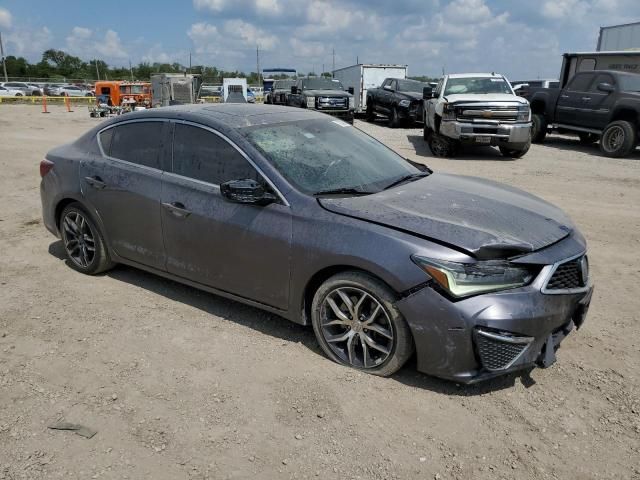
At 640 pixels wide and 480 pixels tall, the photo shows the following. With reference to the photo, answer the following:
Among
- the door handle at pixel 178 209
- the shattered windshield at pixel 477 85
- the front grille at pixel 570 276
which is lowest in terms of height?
the front grille at pixel 570 276

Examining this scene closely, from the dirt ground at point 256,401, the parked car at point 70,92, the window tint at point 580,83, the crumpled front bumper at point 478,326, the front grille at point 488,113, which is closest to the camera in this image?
the dirt ground at point 256,401

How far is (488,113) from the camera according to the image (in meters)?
12.0

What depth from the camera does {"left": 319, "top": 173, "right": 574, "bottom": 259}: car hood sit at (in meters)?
3.04

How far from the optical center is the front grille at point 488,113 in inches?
470

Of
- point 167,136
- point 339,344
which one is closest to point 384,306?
point 339,344

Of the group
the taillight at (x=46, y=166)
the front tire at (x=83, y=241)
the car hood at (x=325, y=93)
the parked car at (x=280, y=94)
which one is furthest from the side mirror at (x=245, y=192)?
the parked car at (x=280, y=94)

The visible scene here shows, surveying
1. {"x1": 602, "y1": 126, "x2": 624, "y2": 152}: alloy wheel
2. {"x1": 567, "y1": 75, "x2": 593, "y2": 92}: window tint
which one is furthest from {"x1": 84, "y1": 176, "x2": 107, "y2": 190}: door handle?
{"x1": 567, "y1": 75, "x2": 593, "y2": 92}: window tint

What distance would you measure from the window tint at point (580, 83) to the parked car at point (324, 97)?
8.48 metres

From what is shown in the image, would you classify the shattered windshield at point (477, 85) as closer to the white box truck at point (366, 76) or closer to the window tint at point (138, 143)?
Answer: the window tint at point (138, 143)

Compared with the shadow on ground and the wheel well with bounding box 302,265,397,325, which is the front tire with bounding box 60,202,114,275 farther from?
the wheel well with bounding box 302,265,397,325

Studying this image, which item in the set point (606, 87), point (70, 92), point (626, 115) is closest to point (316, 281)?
point (626, 115)

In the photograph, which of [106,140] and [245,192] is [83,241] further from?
[245,192]

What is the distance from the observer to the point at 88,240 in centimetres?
488

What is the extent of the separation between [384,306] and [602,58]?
16.5m
